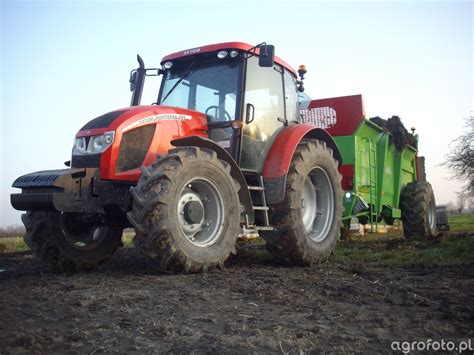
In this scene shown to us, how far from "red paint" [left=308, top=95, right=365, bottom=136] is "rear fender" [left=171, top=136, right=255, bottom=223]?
4117mm

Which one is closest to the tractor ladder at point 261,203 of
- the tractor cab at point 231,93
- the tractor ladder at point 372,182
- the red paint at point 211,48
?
the tractor cab at point 231,93

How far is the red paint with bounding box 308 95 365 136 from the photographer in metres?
8.79

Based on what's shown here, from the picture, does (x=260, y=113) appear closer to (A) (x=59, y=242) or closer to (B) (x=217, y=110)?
(B) (x=217, y=110)

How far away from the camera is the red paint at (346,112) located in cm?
879

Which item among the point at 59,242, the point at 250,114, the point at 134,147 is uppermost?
the point at 250,114

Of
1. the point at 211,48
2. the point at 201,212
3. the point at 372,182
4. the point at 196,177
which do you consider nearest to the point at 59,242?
the point at 201,212

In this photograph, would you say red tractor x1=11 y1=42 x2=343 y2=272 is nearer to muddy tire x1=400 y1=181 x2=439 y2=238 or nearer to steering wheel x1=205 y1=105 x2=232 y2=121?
steering wheel x1=205 y1=105 x2=232 y2=121

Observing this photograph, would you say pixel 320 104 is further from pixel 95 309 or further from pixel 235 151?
pixel 95 309

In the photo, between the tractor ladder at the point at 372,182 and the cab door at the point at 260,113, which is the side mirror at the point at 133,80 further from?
the tractor ladder at the point at 372,182

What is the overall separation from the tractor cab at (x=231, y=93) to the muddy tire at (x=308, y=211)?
20.3 inches

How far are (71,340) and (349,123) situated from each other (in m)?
7.26

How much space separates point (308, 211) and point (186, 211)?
244 cm

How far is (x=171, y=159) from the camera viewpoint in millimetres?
4496

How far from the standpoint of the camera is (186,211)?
4.73 metres
